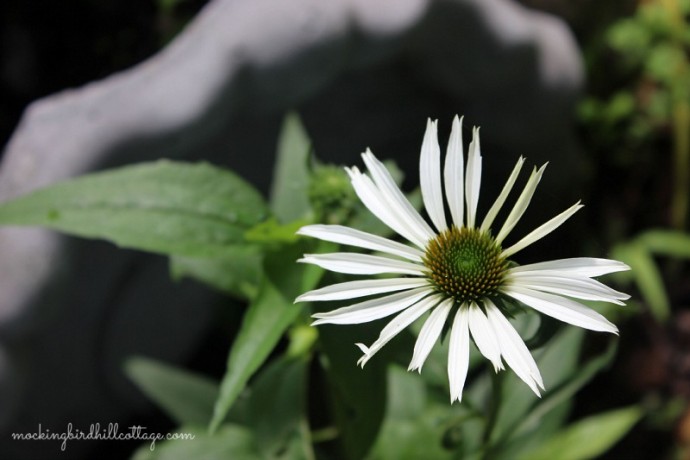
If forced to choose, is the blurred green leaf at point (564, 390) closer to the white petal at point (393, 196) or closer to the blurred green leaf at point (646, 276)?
the white petal at point (393, 196)

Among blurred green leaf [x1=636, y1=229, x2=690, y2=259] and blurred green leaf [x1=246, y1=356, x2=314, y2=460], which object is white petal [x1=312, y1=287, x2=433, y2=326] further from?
blurred green leaf [x1=636, y1=229, x2=690, y2=259]

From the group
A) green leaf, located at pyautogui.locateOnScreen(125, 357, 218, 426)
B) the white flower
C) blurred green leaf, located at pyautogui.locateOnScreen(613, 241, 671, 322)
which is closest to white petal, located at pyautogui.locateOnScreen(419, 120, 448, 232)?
the white flower

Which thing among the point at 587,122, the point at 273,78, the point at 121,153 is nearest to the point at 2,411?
the point at 121,153

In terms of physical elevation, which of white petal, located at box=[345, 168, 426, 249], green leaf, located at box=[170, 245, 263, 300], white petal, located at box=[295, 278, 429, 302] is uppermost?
white petal, located at box=[345, 168, 426, 249]

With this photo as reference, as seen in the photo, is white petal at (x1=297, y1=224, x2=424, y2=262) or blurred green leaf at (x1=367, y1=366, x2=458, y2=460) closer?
white petal at (x1=297, y1=224, x2=424, y2=262)

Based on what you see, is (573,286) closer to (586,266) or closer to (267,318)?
(586,266)

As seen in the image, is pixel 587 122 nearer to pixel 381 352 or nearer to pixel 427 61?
pixel 427 61

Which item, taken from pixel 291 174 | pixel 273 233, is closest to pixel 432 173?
pixel 273 233
